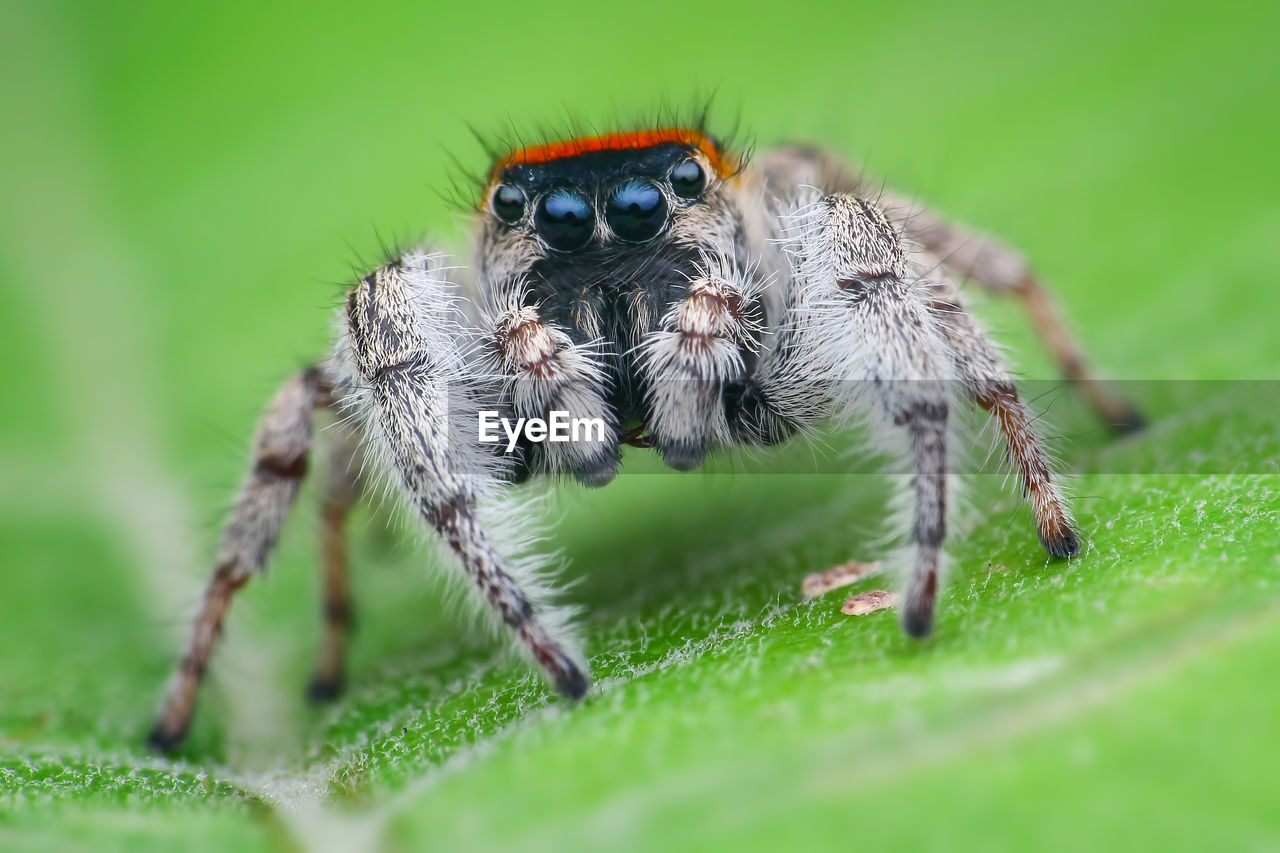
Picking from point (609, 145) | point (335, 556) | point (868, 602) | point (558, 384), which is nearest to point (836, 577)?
point (868, 602)

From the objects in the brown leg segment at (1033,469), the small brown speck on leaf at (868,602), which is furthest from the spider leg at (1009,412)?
the small brown speck on leaf at (868,602)

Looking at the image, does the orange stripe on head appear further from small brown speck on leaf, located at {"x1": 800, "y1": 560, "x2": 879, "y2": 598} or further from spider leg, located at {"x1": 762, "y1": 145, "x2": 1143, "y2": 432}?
small brown speck on leaf, located at {"x1": 800, "y1": 560, "x2": 879, "y2": 598}

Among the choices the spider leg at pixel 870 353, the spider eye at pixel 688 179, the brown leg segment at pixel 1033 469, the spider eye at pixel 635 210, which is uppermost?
the spider eye at pixel 688 179

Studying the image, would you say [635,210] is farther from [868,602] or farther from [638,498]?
[638,498]

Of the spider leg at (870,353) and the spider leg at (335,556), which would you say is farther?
the spider leg at (335,556)

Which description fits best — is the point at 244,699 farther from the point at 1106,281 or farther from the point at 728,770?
the point at 1106,281

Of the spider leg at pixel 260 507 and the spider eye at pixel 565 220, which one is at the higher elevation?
the spider eye at pixel 565 220

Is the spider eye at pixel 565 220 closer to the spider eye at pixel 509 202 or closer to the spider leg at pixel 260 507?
the spider eye at pixel 509 202

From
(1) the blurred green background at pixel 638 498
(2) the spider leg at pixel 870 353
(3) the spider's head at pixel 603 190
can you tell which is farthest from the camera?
(3) the spider's head at pixel 603 190
